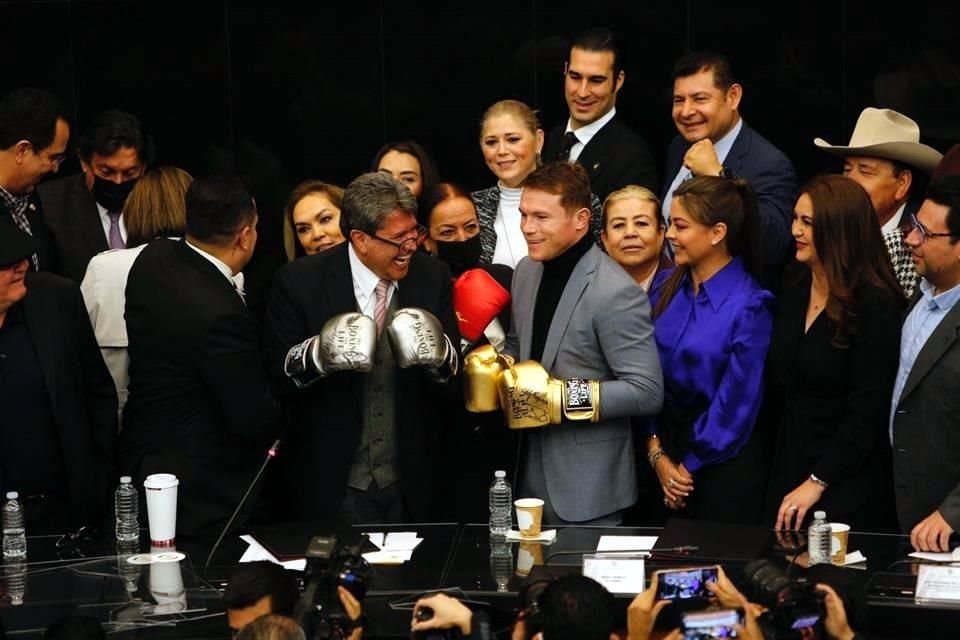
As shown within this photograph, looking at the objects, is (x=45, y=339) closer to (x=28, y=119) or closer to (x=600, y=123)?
(x=28, y=119)

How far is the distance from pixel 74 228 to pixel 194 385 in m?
1.42

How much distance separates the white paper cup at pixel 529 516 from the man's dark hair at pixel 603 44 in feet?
7.31

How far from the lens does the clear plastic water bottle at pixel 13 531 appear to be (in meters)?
4.85

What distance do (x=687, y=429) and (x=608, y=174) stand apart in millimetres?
1296

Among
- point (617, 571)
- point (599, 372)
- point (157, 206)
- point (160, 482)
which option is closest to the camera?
point (617, 571)

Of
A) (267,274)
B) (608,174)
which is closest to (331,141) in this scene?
(267,274)

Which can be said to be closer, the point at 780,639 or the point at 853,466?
the point at 780,639

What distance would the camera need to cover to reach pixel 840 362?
5.13 meters

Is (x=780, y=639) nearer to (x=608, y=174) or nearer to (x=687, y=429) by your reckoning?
(x=687, y=429)

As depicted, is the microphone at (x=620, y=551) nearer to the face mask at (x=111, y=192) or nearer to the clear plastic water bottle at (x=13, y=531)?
the clear plastic water bottle at (x=13, y=531)

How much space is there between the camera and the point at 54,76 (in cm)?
758

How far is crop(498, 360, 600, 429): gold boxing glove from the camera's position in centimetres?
521

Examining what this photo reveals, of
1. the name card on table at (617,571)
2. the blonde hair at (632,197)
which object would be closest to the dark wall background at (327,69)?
the blonde hair at (632,197)

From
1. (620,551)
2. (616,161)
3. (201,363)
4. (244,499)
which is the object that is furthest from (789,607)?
(616,161)
